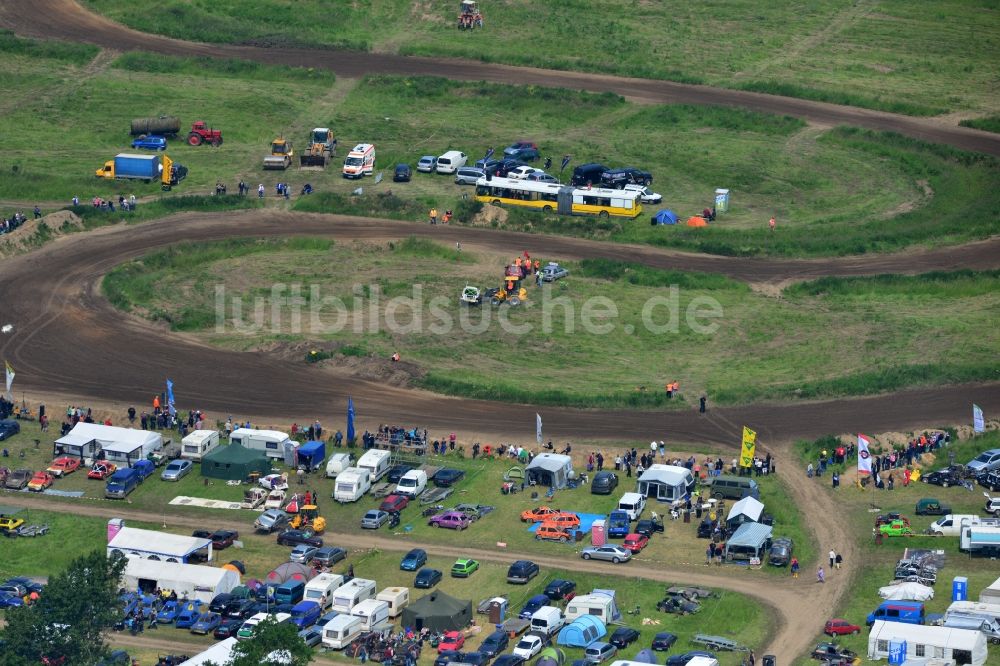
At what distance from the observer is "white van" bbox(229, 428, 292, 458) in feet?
393

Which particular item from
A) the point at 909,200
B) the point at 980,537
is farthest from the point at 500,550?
the point at 909,200

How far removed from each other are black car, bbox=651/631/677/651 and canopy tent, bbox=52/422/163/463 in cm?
3675

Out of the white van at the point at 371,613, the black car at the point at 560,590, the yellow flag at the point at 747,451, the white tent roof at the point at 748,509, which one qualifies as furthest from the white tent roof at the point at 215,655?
the yellow flag at the point at 747,451

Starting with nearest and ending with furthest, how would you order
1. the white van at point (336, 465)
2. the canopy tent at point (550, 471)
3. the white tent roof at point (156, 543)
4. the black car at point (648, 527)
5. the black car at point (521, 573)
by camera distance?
the black car at point (521, 573) < the white tent roof at point (156, 543) < the black car at point (648, 527) < the canopy tent at point (550, 471) < the white van at point (336, 465)

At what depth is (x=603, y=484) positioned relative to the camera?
378ft

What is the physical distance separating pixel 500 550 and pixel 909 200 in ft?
213

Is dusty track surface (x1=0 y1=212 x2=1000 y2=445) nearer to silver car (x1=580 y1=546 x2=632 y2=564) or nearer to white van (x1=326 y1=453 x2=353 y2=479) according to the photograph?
white van (x1=326 y1=453 x2=353 y2=479)

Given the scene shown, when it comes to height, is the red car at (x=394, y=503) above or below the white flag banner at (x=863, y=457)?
below

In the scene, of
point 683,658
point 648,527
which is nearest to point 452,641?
Answer: point 683,658

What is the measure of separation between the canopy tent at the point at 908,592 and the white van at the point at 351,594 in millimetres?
25786

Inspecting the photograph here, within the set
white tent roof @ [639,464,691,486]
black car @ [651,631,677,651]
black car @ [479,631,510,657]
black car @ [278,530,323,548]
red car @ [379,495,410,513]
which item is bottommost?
black car @ [479,631,510,657]

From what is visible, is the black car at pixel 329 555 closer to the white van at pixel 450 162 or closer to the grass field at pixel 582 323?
the grass field at pixel 582 323

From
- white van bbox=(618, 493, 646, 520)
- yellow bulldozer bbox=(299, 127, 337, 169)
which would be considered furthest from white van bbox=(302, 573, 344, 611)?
yellow bulldozer bbox=(299, 127, 337, 169)

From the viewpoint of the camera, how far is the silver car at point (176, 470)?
118062 millimetres
